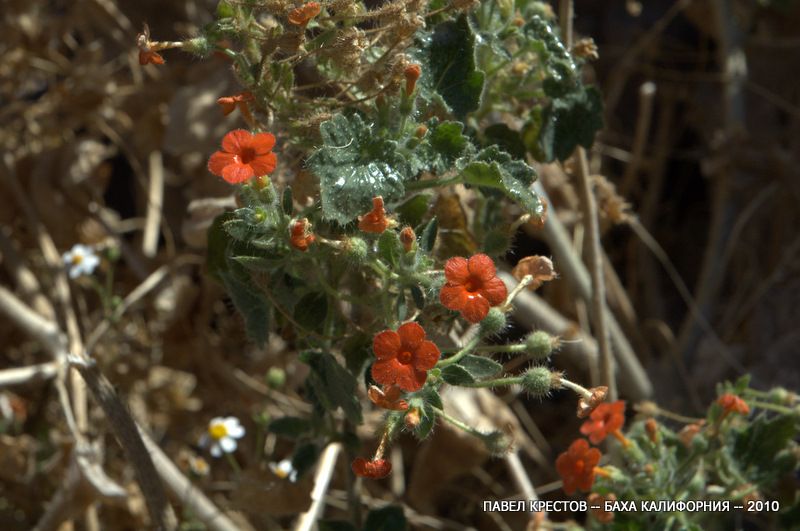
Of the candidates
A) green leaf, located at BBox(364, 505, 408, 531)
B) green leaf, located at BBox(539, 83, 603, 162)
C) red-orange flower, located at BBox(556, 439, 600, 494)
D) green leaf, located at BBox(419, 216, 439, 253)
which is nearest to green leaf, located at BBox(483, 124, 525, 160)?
green leaf, located at BBox(539, 83, 603, 162)

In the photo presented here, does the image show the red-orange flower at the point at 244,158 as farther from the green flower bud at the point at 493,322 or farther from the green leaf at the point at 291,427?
the green leaf at the point at 291,427

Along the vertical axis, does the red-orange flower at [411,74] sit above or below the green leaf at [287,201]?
above

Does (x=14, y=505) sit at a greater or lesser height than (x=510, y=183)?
lesser

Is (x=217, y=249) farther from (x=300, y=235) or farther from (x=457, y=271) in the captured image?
(x=457, y=271)

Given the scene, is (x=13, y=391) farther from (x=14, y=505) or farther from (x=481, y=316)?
(x=481, y=316)

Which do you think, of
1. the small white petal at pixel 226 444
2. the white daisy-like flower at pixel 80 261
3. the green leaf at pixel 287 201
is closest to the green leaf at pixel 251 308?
the green leaf at pixel 287 201

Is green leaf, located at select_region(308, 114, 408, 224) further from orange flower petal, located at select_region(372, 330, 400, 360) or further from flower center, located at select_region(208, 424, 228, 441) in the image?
flower center, located at select_region(208, 424, 228, 441)

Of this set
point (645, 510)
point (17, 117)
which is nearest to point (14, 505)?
point (17, 117)
